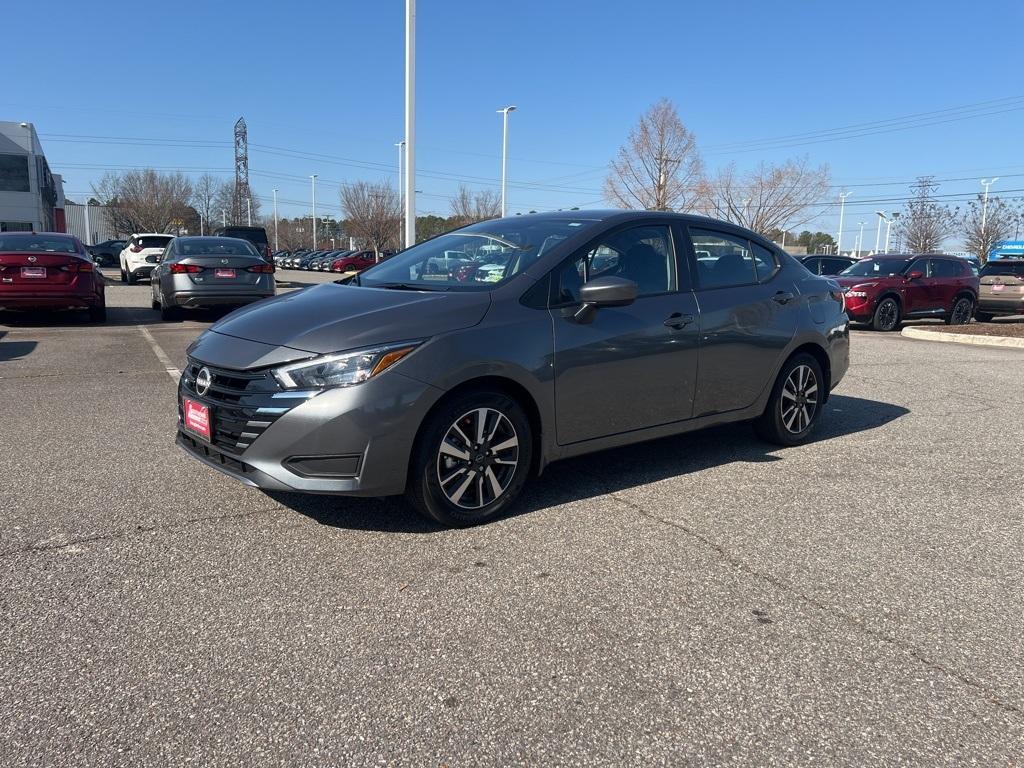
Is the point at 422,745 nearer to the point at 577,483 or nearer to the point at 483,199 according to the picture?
the point at 577,483

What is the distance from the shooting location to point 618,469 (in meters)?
5.07

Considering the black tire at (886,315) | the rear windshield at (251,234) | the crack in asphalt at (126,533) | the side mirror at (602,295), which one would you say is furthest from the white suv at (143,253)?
the side mirror at (602,295)

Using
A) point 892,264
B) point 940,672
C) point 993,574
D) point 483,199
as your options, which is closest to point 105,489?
point 940,672

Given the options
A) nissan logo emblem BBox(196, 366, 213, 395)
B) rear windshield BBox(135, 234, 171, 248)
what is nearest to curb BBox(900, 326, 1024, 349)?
nissan logo emblem BBox(196, 366, 213, 395)

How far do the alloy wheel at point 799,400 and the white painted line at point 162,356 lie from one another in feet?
18.0

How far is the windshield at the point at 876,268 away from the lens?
52.4ft

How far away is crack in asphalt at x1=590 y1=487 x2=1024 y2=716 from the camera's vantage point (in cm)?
258

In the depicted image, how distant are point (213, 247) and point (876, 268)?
12.9 m

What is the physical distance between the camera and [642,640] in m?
2.88

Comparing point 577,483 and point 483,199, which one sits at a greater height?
→ point 483,199

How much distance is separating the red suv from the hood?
1317 centimetres

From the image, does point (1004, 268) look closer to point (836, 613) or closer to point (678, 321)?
point (678, 321)

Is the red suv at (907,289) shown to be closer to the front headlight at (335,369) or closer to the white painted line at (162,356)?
the white painted line at (162,356)

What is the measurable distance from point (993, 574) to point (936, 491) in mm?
1267
